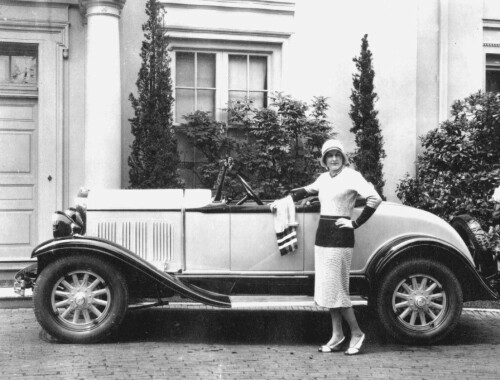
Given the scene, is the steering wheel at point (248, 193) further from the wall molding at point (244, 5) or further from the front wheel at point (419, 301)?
the wall molding at point (244, 5)

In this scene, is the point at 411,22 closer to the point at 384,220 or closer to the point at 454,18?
the point at 454,18

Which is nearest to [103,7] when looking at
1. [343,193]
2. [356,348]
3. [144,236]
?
[144,236]

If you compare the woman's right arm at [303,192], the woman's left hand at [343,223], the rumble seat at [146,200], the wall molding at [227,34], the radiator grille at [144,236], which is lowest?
the radiator grille at [144,236]

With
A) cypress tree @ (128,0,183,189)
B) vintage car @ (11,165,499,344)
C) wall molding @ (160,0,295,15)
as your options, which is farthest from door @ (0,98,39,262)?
vintage car @ (11,165,499,344)

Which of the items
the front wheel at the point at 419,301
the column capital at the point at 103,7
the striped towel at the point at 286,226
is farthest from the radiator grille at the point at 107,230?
the column capital at the point at 103,7

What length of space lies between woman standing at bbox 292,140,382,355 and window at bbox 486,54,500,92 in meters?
6.84

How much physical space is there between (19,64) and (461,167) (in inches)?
255

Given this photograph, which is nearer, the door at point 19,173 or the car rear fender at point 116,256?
the car rear fender at point 116,256

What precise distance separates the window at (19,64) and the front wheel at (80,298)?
477 centimetres

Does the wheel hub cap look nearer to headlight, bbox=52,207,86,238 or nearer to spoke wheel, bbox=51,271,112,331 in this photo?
spoke wheel, bbox=51,271,112,331

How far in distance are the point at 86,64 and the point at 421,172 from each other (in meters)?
5.07

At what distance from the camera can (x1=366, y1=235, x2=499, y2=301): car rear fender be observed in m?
A: 6.53

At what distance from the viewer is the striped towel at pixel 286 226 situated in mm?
6641

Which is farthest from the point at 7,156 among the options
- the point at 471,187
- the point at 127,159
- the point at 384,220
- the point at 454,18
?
the point at 454,18
